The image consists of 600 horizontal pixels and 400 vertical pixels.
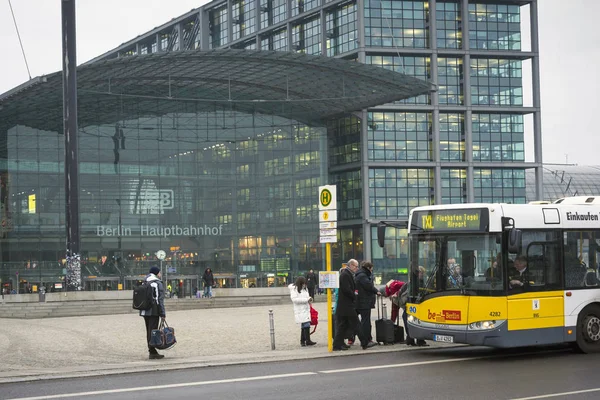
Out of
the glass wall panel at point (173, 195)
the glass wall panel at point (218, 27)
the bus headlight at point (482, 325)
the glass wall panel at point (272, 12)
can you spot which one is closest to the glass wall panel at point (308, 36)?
the glass wall panel at point (272, 12)

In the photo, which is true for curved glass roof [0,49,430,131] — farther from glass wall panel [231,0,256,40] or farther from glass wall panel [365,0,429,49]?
glass wall panel [231,0,256,40]

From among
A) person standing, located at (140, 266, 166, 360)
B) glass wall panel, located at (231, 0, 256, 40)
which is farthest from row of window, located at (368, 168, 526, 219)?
person standing, located at (140, 266, 166, 360)

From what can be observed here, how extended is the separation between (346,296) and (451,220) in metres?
2.53

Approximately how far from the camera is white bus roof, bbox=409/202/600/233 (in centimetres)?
1571

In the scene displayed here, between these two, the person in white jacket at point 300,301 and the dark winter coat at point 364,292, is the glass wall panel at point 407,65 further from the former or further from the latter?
the dark winter coat at point 364,292

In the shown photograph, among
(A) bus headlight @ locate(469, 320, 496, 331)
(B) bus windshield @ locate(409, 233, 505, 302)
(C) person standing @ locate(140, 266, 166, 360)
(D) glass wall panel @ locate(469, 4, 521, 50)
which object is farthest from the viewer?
(D) glass wall panel @ locate(469, 4, 521, 50)

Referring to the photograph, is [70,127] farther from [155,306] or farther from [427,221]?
[427,221]

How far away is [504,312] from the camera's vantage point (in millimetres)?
15484

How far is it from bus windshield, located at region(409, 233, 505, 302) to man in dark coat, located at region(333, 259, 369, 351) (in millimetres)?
1212

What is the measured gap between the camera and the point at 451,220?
16172mm

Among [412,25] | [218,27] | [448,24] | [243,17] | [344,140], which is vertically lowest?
[344,140]

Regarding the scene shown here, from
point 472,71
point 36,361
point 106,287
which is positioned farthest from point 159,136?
point 36,361

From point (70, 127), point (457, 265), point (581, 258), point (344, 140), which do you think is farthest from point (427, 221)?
point (344, 140)

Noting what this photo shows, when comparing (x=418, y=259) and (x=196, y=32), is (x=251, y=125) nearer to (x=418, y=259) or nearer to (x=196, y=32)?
(x=196, y=32)
